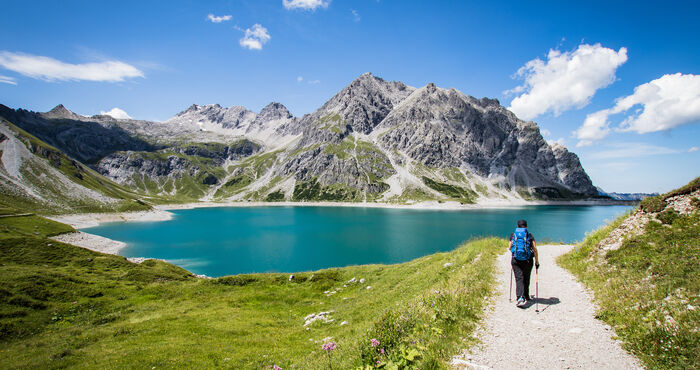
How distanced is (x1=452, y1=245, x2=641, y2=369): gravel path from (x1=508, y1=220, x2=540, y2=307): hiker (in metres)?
0.65

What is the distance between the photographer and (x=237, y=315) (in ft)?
67.9

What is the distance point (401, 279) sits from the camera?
71.9 feet

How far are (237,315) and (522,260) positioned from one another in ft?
63.5

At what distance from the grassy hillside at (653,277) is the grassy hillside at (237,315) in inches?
168

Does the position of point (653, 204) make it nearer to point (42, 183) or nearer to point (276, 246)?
point (276, 246)

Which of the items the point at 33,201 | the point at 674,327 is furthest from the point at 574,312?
the point at 33,201

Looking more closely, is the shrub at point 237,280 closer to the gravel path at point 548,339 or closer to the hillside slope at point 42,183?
the gravel path at point 548,339

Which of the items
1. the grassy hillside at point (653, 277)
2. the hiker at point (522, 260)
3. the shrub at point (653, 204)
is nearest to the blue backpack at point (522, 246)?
the hiker at point (522, 260)

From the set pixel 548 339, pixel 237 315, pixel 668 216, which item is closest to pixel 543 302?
pixel 548 339

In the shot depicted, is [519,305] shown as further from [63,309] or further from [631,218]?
[63,309]

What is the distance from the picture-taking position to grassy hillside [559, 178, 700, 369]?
7.14 meters

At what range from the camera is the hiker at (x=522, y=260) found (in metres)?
11.8

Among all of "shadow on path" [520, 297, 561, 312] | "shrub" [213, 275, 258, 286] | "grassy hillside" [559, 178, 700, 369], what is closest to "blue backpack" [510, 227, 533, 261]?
"shadow on path" [520, 297, 561, 312]

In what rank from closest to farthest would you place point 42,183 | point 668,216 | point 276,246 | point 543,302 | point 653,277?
point 653,277 < point 543,302 < point 668,216 < point 276,246 < point 42,183
